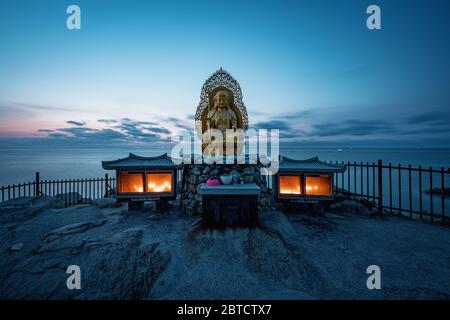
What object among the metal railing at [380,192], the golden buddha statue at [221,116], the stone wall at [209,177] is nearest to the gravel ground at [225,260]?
the stone wall at [209,177]

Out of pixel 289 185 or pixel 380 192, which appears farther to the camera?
pixel 289 185

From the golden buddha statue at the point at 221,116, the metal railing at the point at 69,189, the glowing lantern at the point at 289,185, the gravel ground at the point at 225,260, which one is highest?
the golden buddha statue at the point at 221,116

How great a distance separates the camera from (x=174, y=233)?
603cm

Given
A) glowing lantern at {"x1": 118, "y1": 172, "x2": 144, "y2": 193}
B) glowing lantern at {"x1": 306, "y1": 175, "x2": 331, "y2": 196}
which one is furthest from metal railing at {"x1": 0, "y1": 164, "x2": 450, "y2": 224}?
glowing lantern at {"x1": 118, "y1": 172, "x2": 144, "y2": 193}

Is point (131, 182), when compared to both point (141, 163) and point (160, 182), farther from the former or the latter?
point (160, 182)

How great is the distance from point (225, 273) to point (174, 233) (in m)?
2.43

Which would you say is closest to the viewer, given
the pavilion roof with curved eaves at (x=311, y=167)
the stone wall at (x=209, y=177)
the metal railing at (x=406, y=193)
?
the metal railing at (x=406, y=193)

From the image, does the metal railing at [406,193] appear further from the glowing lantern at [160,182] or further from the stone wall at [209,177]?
the glowing lantern at [160,182]

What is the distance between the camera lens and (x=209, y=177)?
762 cm

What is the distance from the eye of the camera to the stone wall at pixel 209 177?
7.63m

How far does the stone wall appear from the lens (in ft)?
25.0

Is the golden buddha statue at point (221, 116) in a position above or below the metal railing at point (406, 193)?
above

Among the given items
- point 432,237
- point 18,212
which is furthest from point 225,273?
point 18,212

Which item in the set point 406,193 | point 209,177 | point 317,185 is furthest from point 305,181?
point 406,193
